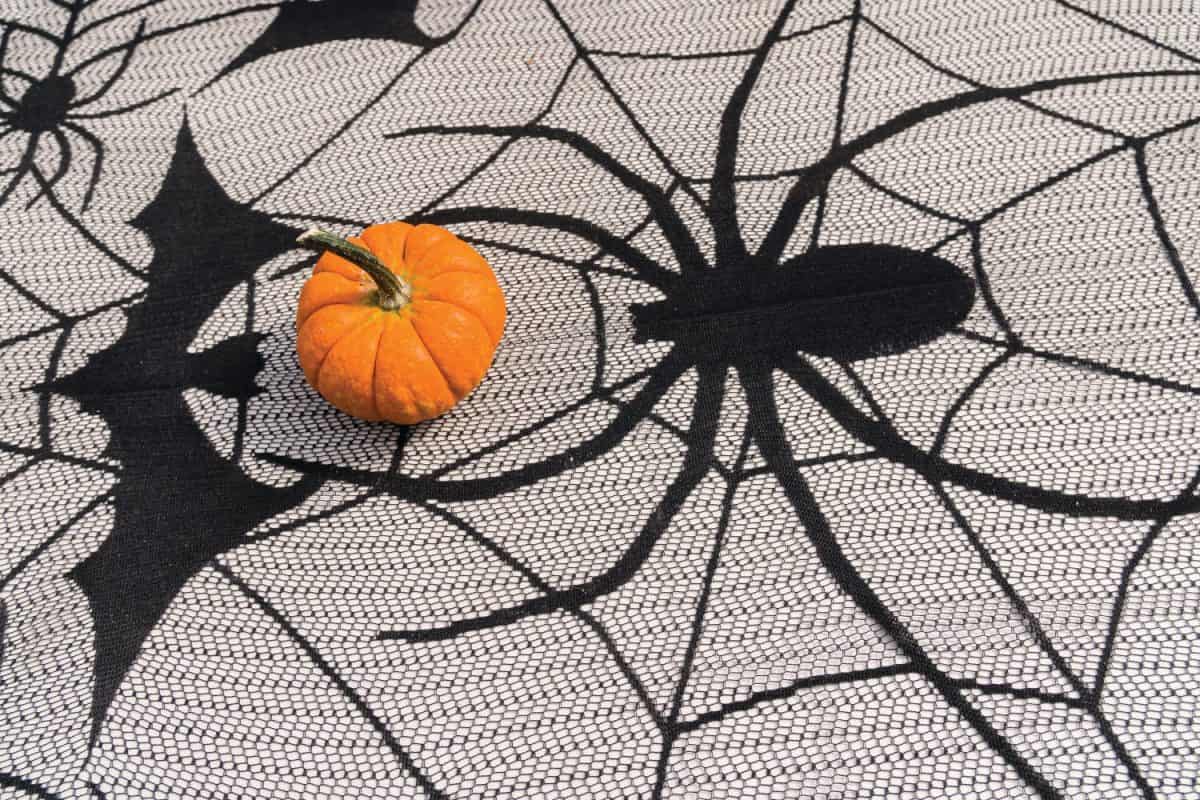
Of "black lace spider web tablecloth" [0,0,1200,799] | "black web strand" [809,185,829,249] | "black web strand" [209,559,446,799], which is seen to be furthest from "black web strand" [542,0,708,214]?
"black web strand" [209,559,446,799]

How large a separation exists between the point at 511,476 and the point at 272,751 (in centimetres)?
27

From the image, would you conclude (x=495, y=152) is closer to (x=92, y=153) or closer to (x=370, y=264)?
(x=370, y=264)

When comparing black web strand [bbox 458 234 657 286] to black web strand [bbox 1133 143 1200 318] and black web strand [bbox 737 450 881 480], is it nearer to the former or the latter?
black web strand [bbox 737 450 881 480]

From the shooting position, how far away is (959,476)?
0.78 metres

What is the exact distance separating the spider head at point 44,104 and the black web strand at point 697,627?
2.89ft

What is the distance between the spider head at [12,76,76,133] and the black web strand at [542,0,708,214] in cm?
58

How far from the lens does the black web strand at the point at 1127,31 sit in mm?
1046

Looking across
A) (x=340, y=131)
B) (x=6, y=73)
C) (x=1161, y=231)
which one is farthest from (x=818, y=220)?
(x=6, y=73)

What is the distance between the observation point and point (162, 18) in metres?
1.22

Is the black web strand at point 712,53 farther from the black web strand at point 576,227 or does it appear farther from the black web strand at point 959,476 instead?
the black web strand at point 959,476

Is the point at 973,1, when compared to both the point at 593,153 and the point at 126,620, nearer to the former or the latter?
the point at 593,153

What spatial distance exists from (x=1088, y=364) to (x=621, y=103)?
55 centimetres

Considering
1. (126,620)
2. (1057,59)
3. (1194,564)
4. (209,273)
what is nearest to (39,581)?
(126,620)

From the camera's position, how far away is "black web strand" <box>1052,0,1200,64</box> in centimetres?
105
